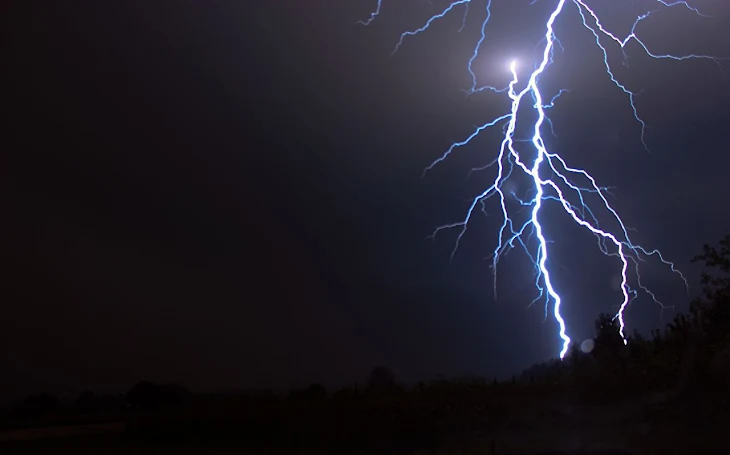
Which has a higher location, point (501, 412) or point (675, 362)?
point (675, 362)

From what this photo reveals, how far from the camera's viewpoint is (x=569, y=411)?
22.4ft

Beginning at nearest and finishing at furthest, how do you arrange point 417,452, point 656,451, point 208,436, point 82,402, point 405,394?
1. point 656,451
2. point 417,452
3. point 208,436
4. point 405,394
5. point 82,402

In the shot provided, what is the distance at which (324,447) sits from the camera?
6734 mm

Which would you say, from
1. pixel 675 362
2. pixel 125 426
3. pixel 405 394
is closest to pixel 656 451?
pixel 675 362

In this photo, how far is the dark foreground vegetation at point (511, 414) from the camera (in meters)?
6.33

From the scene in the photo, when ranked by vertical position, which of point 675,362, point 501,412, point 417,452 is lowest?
point 417,452

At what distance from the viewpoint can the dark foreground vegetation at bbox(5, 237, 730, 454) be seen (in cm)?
633

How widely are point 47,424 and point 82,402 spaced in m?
4.15

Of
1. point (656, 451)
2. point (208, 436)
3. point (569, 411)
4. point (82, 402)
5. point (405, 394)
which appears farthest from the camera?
point (82, 402)

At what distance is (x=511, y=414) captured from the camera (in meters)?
6.90

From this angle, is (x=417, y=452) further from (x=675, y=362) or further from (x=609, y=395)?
(x=675, y=362)

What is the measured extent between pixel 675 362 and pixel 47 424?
31.2 feet

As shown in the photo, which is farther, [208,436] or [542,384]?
[542,384]

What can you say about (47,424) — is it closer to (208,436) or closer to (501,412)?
(208,436)
